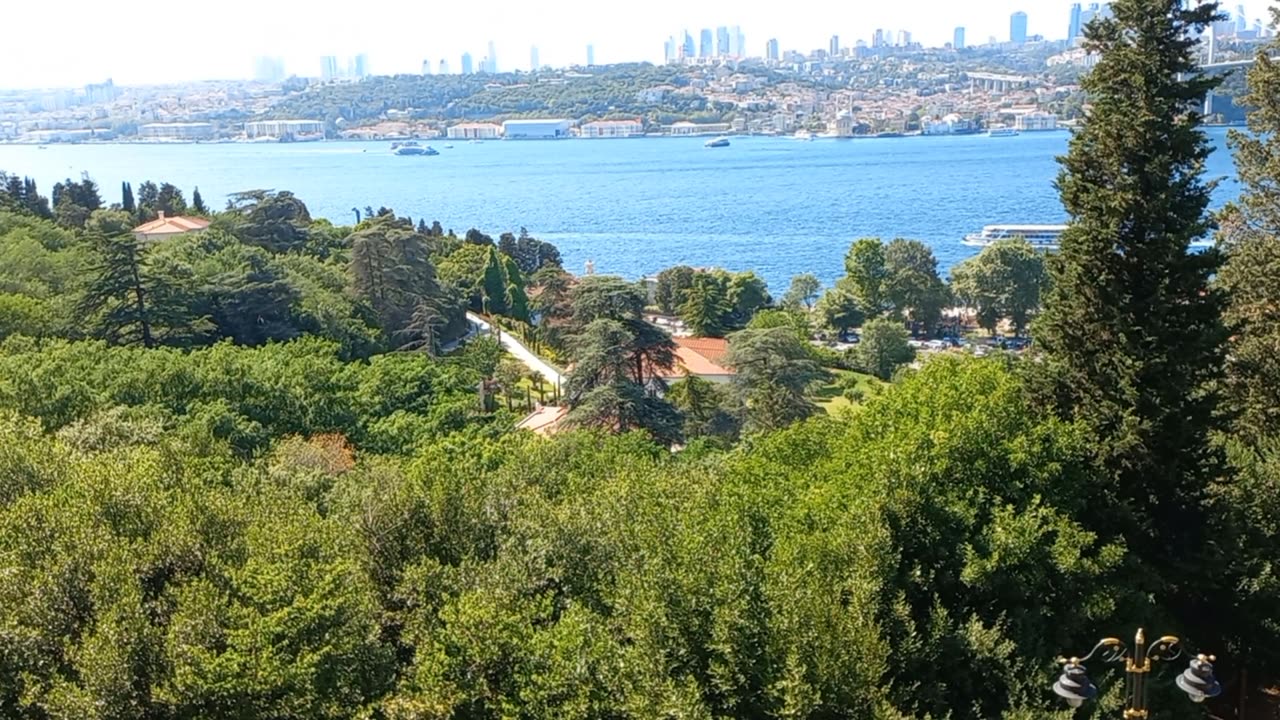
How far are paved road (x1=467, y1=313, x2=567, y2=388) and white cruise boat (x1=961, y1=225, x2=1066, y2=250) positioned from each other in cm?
3411

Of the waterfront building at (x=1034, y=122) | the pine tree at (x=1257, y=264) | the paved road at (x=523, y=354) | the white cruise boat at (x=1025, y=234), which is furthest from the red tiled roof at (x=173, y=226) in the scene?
the waterfront building at (x=1034, y=122)

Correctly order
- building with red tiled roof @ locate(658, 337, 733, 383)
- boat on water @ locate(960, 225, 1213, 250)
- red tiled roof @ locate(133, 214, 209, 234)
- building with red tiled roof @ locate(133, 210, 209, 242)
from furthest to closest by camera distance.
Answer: boat on water @ locate(960, 225, 1213, 250), red tiled roof @ locate(133, 214, 209, 234), building with red tiled roof @ locate(133, 210, 209, 242), building with red tiled roof @ locate(658, 337, 733, 383)

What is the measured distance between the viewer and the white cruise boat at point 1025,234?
6599 centimetres

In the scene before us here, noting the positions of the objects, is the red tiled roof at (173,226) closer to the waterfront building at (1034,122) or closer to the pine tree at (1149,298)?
the pine tree at (1149,298)

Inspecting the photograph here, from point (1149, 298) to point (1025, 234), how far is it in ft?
191

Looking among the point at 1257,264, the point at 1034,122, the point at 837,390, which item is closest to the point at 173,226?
the point at 837,390

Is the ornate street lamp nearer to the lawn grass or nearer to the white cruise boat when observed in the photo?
the lawn grass

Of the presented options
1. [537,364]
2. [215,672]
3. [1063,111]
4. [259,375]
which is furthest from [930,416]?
[1063,111]

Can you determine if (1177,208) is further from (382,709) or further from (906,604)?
(382,709)

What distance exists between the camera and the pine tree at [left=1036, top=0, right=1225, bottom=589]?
1224cm

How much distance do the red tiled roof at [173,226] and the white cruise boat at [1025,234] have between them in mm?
43513

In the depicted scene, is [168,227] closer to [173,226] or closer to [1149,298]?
[173,226]

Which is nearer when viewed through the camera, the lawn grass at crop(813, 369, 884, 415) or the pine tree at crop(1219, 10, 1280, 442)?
the pine tree at crop(1219, 10, 1280, 442)

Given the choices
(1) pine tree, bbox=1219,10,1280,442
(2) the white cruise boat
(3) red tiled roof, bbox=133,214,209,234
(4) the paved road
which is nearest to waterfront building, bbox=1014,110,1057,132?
(2) the white cruise boat
